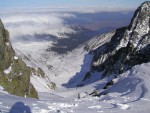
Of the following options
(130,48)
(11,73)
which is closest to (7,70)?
(11,73)

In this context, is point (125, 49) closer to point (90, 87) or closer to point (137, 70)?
point (90, 87)

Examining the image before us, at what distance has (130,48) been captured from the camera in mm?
138000

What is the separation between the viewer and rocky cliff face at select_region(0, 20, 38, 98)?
48.4m

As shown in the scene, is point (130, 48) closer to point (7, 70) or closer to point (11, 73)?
point (11, 73)

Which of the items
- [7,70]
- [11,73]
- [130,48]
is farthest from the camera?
[130,48]

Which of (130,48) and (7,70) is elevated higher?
(130,48)

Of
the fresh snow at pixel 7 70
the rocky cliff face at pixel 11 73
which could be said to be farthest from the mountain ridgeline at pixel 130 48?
the fresh snow at pixel 7 70

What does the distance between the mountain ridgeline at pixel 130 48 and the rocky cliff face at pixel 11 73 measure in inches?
2639

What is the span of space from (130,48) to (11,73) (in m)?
92.1

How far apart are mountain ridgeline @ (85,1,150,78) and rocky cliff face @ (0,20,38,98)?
67043mm

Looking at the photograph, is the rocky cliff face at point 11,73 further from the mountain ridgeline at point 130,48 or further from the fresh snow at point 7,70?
the mountain ridgeline at point 130,48

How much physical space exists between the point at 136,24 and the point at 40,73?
155ft

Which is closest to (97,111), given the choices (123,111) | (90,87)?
(123,111)

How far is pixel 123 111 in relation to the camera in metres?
25.7
